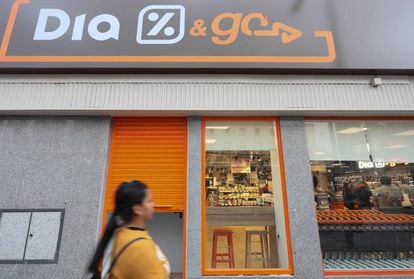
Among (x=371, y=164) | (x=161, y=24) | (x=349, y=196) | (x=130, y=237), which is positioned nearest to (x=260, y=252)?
(x=349, y=196)

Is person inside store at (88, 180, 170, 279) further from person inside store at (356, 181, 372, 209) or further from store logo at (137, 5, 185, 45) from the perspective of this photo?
person inside store at (356, 181, 372, 209)

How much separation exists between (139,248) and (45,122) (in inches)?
172

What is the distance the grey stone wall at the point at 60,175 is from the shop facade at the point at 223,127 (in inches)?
0.9

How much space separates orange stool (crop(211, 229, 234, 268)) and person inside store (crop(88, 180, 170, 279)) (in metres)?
3.24

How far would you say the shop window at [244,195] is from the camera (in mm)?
4832

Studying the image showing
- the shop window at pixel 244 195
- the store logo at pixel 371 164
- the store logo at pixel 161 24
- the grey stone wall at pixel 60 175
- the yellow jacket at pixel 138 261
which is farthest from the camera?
the store logo at pixel 371 164

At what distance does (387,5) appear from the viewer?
549 cm

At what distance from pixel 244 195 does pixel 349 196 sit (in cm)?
203

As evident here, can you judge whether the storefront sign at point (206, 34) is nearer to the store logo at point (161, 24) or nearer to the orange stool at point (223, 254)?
the store logo at point (161, 24)

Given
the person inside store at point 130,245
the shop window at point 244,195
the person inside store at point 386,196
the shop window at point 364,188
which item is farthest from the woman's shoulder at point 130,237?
the person inside store at point 386,196

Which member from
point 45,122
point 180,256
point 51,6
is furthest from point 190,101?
point 180,256

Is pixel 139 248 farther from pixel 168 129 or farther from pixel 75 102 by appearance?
pixel 75 102

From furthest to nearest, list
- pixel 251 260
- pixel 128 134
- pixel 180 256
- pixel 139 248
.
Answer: pixel 180 256
pixel 128 134
pixel 251 260
pixel 139 248

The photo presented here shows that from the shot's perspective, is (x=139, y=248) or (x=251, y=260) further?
(x=251, y=260)
